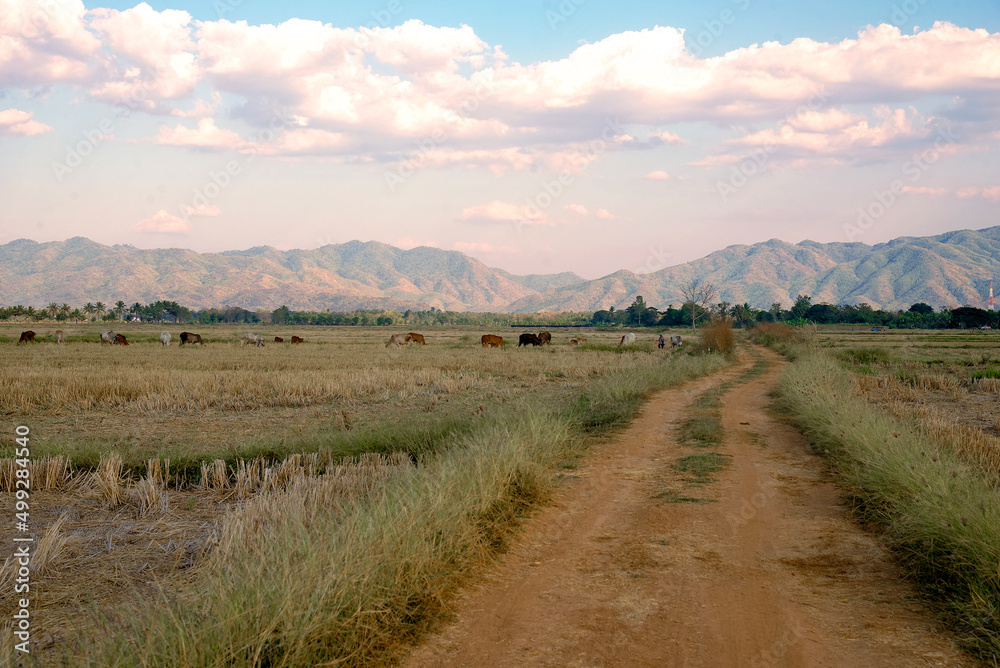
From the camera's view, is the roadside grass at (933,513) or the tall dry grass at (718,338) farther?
the tall dry grass at (718,338)

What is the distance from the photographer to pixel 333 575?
402 centimetres

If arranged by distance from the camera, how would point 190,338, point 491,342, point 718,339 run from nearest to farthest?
1. point 718,339
2. point 491,342
3. point 190,338

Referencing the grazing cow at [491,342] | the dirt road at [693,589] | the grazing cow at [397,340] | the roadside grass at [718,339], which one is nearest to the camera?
the dirt road at [693,589]

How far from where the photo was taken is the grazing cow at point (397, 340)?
149 feet

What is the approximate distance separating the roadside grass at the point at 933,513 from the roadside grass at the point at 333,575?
3735mm

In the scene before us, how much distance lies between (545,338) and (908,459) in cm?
4073

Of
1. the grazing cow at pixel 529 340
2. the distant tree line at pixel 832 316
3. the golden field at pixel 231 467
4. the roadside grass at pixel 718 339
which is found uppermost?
the distant tree line at pixel 832 316

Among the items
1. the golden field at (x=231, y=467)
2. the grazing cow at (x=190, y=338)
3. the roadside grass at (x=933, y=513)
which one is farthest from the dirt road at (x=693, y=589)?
the grazing cow at (x=190, y=338)

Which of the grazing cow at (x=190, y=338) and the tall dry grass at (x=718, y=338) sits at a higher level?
the tall dry grass at (x=718, y=338)

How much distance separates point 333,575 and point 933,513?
532 cm

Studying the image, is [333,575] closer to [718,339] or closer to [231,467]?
[231,467]

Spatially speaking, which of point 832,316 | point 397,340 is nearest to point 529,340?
point 397,340

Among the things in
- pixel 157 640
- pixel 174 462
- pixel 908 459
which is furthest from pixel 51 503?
pixel 908 459

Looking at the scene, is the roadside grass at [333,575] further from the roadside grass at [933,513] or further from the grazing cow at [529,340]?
the grazing cow at [529,340]
